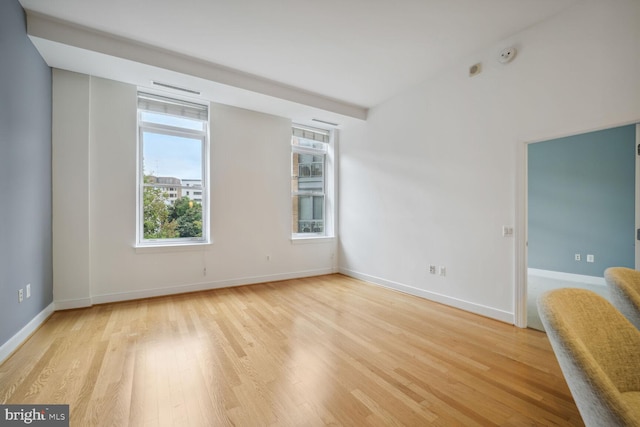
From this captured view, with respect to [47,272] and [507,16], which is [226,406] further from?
[507,16]

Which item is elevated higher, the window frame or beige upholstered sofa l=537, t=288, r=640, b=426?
the window frame

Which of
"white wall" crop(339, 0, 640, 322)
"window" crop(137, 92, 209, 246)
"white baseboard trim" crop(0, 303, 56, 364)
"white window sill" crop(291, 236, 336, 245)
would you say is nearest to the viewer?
"white baseboard trim" crop(0, 303, 56, 364)

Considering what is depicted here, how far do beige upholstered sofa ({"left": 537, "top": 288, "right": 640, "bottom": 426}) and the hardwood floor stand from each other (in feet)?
2.62

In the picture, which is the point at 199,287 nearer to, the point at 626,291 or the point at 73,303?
the point at 73,303

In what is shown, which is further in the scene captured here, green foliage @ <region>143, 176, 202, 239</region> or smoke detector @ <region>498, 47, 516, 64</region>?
green foliage @ <region>143, 176, 202, 239</region>

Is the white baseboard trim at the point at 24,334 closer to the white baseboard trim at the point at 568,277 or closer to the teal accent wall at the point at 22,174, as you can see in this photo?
the teal accent wall at the point at 22,174

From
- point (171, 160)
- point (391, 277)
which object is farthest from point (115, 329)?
point (391, 277)

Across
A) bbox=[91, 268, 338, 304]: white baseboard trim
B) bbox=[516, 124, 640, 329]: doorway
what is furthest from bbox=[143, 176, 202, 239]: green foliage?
bbox=[516, 124, 640, 329]: doorway

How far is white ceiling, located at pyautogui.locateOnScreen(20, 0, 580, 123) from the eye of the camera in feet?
8.32

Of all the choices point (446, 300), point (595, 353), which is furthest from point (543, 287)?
point (595, 353)

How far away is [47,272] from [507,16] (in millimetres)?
5660

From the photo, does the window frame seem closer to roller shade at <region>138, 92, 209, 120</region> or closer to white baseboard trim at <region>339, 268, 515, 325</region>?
white baseboard trim at <region>339, 268, 515, 325</region>

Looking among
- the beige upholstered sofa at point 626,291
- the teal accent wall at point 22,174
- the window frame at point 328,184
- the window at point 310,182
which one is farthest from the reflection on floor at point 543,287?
the teal accent wall at point 22,174

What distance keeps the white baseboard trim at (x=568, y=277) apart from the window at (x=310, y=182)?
162 inches
